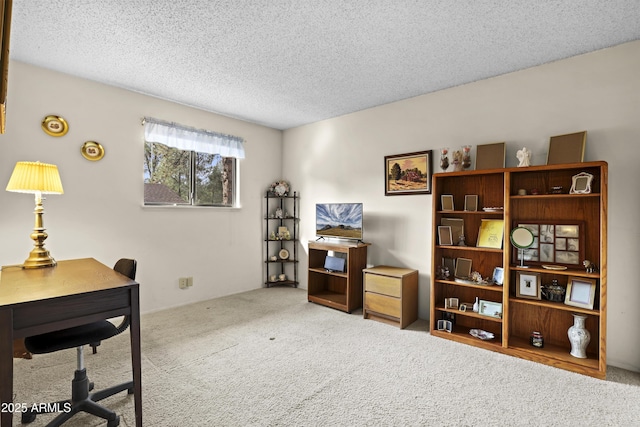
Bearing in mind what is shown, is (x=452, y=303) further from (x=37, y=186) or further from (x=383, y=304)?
(x=37, y=186)

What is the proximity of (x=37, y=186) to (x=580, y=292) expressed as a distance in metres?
4.07

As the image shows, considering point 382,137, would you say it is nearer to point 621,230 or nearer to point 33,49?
point 621,230

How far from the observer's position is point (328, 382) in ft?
7.11

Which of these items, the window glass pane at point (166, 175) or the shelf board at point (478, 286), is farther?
the window glass pane at point (166, 175)

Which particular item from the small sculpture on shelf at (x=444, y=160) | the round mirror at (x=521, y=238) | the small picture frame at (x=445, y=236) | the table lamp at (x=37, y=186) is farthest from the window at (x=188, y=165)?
the round mirror at (x=521, y=238)

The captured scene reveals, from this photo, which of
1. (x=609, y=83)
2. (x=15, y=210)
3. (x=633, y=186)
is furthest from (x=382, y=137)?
(x=15, y=210)

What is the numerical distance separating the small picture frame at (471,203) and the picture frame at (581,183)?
0.73 metres

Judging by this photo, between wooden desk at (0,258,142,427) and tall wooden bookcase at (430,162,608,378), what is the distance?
100.0 inches

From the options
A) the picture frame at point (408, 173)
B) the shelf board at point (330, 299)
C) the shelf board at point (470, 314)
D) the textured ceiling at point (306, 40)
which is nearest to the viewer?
the textured ceiling at point (306, 40)

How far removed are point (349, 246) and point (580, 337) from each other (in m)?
2.19

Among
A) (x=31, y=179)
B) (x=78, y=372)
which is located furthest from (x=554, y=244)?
(x=31, y=179)

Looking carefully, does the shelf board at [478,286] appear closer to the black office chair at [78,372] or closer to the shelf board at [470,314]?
the shelf board at [470,314]

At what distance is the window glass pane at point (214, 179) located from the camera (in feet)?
13.5

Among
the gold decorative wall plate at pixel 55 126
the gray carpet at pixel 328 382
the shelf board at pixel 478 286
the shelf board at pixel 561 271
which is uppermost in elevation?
the gold decorative wall plate at pixel 55 126
